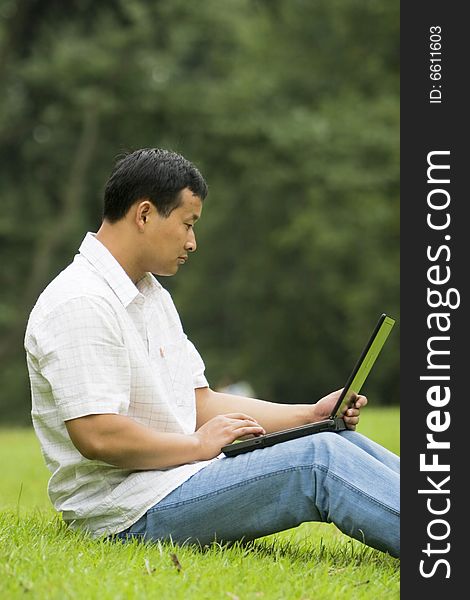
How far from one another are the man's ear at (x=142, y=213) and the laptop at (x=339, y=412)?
0.87 metres

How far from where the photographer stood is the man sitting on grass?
378 centimetres

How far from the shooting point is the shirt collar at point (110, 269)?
405 centimetres

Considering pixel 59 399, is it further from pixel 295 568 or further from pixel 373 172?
pixel 373 172

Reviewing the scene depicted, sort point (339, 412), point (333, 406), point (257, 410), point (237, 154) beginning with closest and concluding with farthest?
1. point (339, 412)
2. point (333, 406)
3. point (257, 410)
4. point (237, 154)

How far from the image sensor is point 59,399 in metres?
3.80

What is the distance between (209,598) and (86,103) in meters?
17.2

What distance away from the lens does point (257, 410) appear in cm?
468

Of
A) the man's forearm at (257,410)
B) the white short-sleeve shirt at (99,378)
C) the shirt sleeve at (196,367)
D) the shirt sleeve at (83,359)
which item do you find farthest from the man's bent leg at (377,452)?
the shirt sleeve at (83,359)

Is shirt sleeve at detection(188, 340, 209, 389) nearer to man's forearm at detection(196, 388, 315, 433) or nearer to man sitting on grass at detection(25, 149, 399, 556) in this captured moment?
man's forearm at detection(196, 388, 315, 433)

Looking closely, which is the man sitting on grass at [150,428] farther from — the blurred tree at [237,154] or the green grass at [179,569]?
the blurred tree at [237,154]

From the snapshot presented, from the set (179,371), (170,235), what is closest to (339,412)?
(179,371)

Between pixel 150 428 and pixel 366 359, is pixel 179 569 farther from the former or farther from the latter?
pixel 366 359

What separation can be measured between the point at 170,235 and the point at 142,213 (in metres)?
0.13

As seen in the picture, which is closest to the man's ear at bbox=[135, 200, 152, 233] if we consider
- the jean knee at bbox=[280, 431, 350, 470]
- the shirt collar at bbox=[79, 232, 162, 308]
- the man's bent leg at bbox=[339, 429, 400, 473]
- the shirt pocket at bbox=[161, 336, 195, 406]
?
the shirt collar at bbox=[79, 232, 162, 308]
